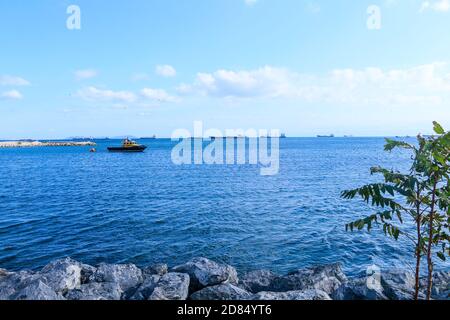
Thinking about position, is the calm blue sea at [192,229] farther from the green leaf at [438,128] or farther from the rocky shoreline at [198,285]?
the green leaf at [438,128]

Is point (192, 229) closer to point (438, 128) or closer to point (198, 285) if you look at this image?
point (198, 285)

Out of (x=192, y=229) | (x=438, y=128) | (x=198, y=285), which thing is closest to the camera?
(x=438, y=128)

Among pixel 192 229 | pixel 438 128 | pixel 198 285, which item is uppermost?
pixel 438 128

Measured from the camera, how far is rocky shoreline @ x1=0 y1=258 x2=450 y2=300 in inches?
356

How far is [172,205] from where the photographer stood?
28.2m

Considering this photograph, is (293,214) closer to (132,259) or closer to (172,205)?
(172,205)

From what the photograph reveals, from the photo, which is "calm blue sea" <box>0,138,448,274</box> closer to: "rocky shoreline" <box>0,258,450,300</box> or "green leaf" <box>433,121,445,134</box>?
"rocky shoreline" <box>0,258,450,300</box>

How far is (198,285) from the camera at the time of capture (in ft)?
36.8

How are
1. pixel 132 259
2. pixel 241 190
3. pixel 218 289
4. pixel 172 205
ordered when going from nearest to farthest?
pixel 218 289 → pixel 132 259 → pixel 172 205 → pixel 241 190

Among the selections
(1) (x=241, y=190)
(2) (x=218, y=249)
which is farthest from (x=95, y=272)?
(1) (x=241, y=190)

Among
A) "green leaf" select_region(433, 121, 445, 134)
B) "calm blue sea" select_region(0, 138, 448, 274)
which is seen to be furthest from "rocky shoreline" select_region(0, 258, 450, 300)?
"green leaf" select_region(433, 121, 445, 134)

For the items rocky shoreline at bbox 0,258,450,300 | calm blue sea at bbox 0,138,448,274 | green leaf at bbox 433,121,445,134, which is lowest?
calm blue sea at bbox 0,138,448,274

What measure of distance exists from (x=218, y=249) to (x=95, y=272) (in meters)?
6.97

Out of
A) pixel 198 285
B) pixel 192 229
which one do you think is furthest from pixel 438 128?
pixel 192 229
